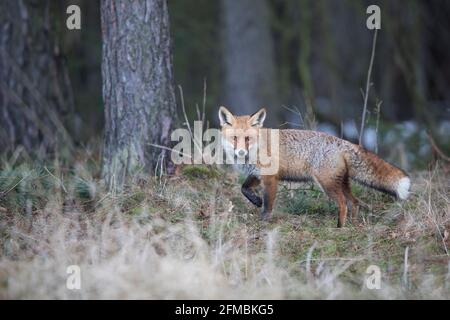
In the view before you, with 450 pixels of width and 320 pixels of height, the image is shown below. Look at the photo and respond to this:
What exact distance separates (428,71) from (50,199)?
1531 cm

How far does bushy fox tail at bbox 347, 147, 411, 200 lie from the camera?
6.25m

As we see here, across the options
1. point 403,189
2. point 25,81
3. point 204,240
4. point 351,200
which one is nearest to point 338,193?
point 351,200

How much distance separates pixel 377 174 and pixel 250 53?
25.5 ft

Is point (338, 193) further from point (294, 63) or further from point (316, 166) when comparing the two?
point (294, 63)

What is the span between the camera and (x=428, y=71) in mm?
18984

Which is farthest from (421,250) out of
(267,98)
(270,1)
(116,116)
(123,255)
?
(270,1)

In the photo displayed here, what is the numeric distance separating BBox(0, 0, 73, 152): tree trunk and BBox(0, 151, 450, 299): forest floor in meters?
1.50

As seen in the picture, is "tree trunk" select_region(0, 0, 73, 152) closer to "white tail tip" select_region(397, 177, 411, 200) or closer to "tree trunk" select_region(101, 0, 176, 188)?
"tree trunk" select_region(101, 0, 176, 188)

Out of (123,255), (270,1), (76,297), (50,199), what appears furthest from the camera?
(270,1)

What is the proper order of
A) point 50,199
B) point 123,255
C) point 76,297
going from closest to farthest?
1. point 76,297
2. point 123,255
3. point 50,199

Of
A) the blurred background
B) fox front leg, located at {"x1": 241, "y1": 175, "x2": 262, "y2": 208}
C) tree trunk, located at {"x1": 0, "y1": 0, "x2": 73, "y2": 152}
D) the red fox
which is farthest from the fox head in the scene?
the blurred background

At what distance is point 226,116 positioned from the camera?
6770 mm

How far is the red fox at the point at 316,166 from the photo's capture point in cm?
639
